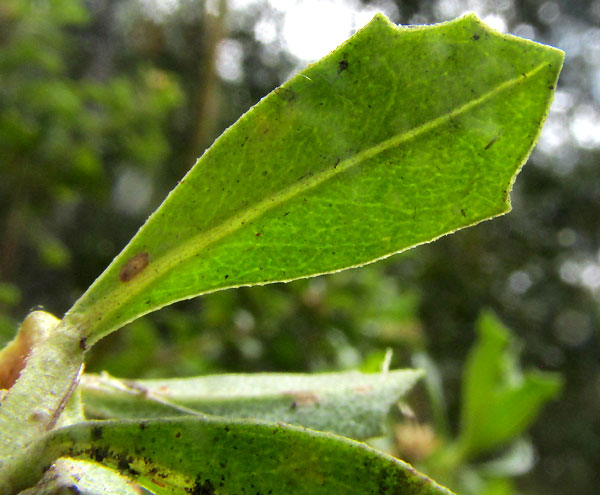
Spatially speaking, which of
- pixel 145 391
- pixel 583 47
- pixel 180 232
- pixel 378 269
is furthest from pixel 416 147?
A: pixel 583 47

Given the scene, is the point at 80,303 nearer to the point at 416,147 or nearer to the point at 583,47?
the point at 416,147

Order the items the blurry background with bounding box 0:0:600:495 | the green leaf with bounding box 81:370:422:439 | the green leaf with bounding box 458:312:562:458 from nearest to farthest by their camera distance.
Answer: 1. the green leaf with bounding box 81:370:422:439
2. the green leaf with bounding box 458:312:562:458
3. the blurry background with bounding box 0:0:600:495

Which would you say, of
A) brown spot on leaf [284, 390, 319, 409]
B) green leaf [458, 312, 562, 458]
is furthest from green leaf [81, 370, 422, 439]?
green leaf [458, 312, 562, 458]

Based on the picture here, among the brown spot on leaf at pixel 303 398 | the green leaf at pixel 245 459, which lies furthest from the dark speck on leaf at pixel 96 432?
the brown spot on leaf at pixel 303 398

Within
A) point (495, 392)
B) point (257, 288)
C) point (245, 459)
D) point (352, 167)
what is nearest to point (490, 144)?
point (352, 167)

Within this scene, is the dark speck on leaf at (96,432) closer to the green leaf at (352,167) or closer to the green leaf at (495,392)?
the green leaf at (352,167)

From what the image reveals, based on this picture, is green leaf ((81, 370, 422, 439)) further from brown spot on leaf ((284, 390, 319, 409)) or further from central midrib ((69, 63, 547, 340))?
central midrib ((69, 63, 547, 340))

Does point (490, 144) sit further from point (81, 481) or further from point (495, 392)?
point (495, 392)
